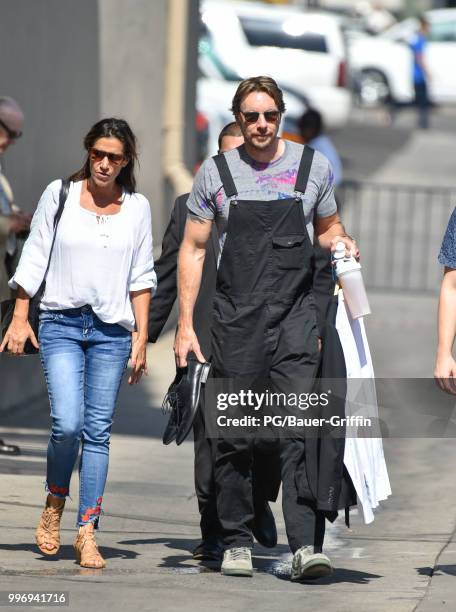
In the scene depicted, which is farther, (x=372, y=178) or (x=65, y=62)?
(x=372, y=178)

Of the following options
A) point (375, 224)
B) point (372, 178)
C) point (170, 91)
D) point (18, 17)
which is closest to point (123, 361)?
point (18, 17)

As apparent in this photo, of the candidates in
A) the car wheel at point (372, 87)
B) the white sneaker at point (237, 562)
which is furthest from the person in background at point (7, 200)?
the car wheel at point (372, 87)

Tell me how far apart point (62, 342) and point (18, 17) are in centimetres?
412

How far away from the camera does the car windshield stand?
2659cm

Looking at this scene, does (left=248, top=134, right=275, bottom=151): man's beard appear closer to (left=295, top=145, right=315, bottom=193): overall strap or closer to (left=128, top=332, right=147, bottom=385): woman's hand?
(left=295, top=145, right=315, bottom=193): overall strap

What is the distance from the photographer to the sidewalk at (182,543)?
234 inches

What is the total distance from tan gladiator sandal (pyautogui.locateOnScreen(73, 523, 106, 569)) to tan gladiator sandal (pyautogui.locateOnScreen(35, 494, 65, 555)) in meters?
0.13

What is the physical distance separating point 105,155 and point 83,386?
0.94 meters

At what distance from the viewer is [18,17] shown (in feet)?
32.2

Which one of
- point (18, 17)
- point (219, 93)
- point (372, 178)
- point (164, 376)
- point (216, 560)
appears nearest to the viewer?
point (216, 560)

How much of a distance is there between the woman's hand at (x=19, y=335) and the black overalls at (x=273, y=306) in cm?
76

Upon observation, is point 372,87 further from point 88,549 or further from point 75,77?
point 88,549

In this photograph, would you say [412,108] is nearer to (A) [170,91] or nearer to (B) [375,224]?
(B) [375,224]

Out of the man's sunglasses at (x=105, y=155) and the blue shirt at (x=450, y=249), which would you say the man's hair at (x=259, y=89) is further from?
the blue shirt at (x=450, y=249)
